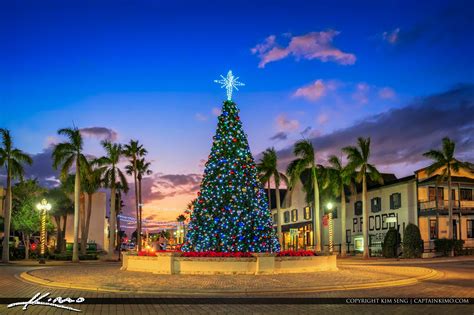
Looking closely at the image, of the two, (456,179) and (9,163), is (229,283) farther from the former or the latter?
(456,179)

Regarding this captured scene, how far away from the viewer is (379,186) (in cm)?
6172

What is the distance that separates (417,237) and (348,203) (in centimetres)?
1730

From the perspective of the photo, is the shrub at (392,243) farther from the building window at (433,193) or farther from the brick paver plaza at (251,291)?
the brick paver plaza at (251,291)

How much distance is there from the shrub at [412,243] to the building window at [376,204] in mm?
10596

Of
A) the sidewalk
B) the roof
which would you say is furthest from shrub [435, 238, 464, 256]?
the sidewalk

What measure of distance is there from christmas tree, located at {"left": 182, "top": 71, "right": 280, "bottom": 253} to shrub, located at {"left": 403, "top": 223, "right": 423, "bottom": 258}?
23713 millimetres

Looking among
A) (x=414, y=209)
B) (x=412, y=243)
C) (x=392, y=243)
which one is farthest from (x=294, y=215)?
(x=412, y=243)

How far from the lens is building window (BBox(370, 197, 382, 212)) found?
Result: 2403 inches

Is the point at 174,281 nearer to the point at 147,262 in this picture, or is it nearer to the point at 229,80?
the point at 147,262

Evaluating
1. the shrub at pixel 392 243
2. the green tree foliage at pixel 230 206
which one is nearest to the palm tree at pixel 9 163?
the green tree foliage at pixel 230 206

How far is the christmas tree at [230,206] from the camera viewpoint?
29.1m

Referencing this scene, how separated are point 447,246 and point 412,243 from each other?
409 centimetres

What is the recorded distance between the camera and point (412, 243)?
1970 inches

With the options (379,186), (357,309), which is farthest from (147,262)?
(379,186)
